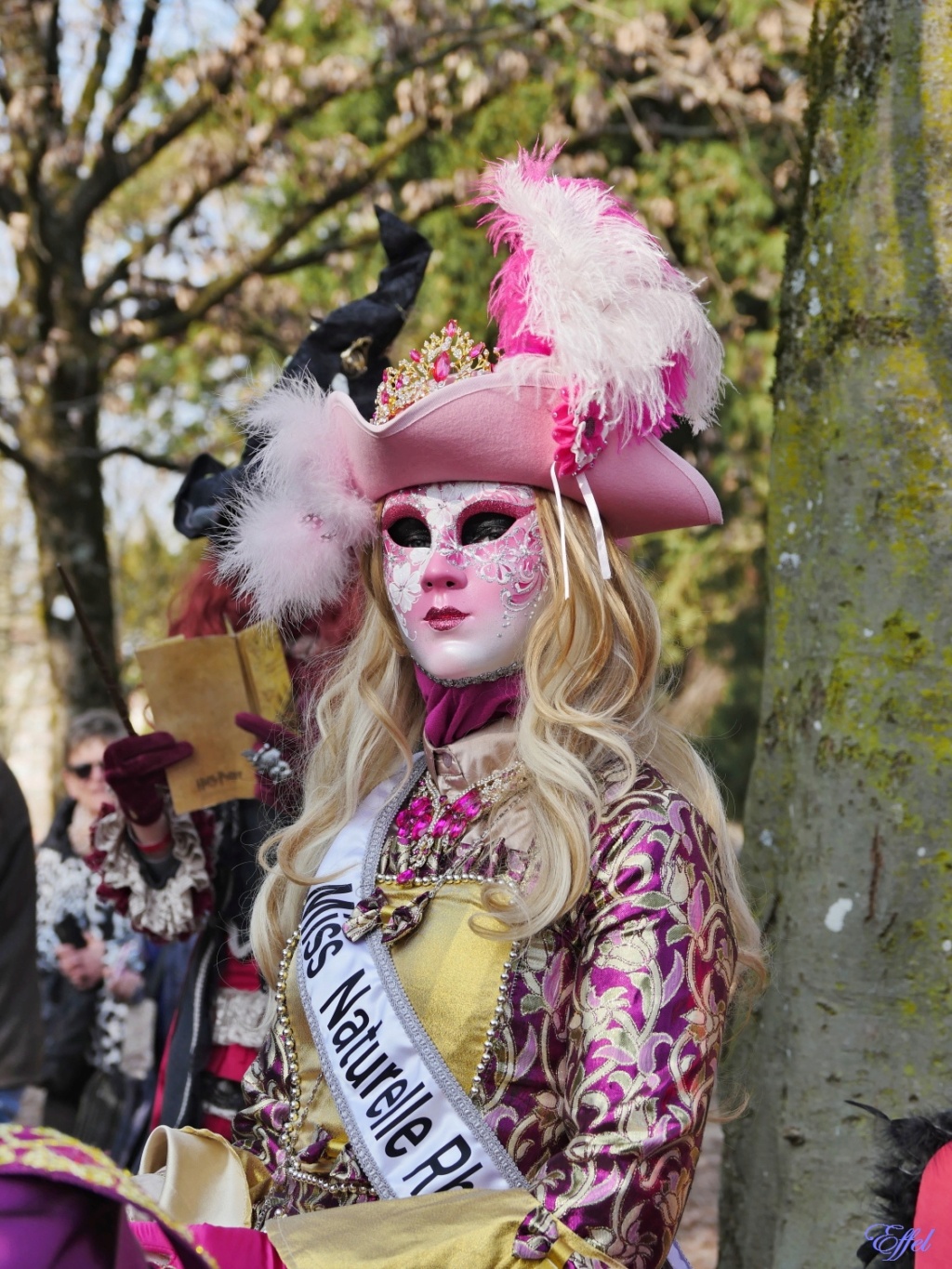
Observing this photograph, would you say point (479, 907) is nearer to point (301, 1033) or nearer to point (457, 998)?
point (457, 998)

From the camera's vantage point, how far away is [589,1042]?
1784mm

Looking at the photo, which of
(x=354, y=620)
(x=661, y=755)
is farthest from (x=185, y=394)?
(x=661, y=755)

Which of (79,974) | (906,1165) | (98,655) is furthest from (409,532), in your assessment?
(79,974)

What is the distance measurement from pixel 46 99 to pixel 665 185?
200 inches

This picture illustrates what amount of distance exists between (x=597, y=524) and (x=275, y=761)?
3.67 feet

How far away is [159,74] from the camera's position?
27.0ft

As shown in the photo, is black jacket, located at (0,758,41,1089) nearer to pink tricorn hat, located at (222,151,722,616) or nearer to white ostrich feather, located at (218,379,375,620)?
white ostrich feather, located at (218,379,375,620)

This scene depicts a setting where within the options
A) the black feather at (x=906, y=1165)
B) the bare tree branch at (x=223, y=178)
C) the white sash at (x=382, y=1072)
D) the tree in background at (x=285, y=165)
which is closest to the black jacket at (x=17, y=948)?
the white sash at (x=382, y=1072)

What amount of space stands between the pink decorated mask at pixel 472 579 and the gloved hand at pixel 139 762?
1.00m

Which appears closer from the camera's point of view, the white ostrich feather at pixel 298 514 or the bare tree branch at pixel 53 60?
the white ostrich feather at pixel 298 514

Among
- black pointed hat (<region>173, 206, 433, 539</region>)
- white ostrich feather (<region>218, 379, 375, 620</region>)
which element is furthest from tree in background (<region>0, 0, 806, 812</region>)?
white ostrich feather (<region>218, 379, 375, 620</region>)

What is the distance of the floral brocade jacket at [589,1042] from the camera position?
1726 millimetres

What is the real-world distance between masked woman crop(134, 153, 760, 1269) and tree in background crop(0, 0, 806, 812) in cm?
439

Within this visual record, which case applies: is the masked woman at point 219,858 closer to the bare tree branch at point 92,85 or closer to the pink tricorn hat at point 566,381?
the pink tricorn hat at point 566,381
